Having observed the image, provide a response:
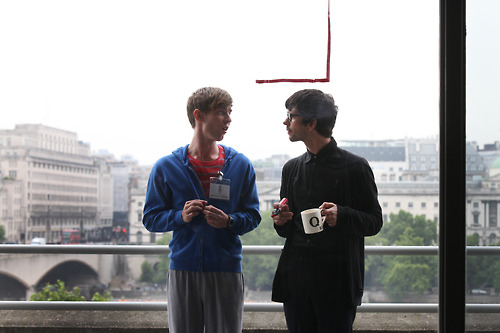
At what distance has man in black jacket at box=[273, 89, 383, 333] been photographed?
208 cm

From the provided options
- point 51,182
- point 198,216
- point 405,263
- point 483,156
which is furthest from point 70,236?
point 483,156

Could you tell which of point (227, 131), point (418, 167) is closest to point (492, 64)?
point (418, 167)

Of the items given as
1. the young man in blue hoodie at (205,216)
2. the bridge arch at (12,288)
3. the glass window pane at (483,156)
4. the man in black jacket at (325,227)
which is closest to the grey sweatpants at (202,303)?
the young man in blue hoodie at (205,216)

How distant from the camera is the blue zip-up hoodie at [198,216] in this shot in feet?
7.09

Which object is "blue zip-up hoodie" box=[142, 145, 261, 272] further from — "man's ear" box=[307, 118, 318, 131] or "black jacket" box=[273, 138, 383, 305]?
"man's ear" box=[307, 118, 318, 131]

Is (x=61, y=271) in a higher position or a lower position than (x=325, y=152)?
lower

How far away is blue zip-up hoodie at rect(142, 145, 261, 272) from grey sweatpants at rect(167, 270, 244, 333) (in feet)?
Result: 0.14

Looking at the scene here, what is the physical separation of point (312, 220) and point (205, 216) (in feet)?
1.49

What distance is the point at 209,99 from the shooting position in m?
2.22

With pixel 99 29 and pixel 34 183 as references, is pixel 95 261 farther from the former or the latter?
pixel 99 29

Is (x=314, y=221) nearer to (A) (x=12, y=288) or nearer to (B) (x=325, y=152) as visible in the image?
(B) (x=325, y=152)

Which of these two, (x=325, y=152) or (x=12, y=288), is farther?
(x=12, y=288)

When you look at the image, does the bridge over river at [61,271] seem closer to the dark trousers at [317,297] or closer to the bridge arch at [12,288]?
the bridge arch at [12,288]

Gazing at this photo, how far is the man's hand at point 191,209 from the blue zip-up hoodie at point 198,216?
0.04 metres
